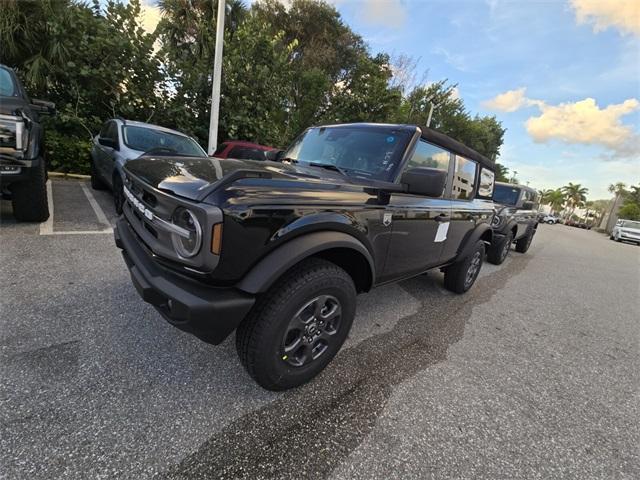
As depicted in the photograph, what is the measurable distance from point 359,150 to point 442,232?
1210mm

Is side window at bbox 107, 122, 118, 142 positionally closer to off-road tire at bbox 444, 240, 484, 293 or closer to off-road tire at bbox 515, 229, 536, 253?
off-road tire at bbox 444, 240, 484, 293

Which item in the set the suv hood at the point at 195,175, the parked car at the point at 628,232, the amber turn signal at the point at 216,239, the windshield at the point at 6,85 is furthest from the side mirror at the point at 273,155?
the parked car at the point at 628,232

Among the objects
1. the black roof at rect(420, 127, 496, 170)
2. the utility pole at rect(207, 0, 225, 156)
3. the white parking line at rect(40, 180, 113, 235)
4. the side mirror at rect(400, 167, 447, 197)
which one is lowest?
the white parking line at rect(40, 180, 113, 235)

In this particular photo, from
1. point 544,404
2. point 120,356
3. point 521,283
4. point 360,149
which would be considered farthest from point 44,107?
point 521,283

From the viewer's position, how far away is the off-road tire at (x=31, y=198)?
12.6 ft

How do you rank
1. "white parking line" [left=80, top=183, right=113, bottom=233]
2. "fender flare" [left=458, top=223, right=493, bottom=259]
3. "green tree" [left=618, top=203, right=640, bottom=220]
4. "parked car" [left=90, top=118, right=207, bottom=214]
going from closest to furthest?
"fender flare" [left=458, top=223, right=493, bottom=259], "white parking line" [left=80, top=183, right=113, bottom=233], "parked car" [left=90, top=118, right=207, bottom=214], "green tree" [left=618, top=203, right=640, bottom=220]

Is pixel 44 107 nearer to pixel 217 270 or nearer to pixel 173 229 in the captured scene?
pixel 173 229

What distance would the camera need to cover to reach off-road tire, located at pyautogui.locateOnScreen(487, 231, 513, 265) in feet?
21.5

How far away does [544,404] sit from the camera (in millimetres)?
2320

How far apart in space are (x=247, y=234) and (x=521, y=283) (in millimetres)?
5545

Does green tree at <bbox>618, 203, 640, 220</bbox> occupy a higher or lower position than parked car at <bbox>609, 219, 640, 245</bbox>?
higher

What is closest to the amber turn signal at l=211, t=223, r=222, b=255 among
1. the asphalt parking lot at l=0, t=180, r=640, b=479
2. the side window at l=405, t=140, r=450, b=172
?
the asphalt parking lot at l=0, t=180, r=640, b=479

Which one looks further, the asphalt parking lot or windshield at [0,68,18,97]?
windshield at [0,68,18,97]

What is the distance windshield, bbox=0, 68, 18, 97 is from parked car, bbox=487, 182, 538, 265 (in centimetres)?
701
